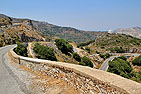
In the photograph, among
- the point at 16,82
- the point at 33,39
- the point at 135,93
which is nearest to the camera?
the point at 135,93

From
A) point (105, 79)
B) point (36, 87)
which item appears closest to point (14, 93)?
point (36, 87)

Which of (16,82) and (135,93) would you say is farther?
(16,82)

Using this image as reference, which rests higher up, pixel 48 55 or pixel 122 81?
pixel 122 81

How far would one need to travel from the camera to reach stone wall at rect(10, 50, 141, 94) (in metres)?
4.21

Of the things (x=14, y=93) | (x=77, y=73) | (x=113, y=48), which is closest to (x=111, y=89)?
(x=77, y=73)

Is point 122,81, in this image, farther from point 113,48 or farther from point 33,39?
point 113,48

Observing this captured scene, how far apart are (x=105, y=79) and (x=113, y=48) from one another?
10382 centimetres

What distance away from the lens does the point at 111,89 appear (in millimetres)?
4398

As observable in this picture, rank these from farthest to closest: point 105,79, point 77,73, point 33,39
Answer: point 33,39, point 77,73, point 105,79

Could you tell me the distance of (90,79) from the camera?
5285 millimetres

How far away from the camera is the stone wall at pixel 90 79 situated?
4.21 m

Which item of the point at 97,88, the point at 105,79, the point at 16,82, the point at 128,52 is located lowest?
the point at 128,52

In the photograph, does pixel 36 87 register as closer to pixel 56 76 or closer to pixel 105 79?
pixel 56 76

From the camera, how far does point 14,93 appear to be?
6.12 meters
